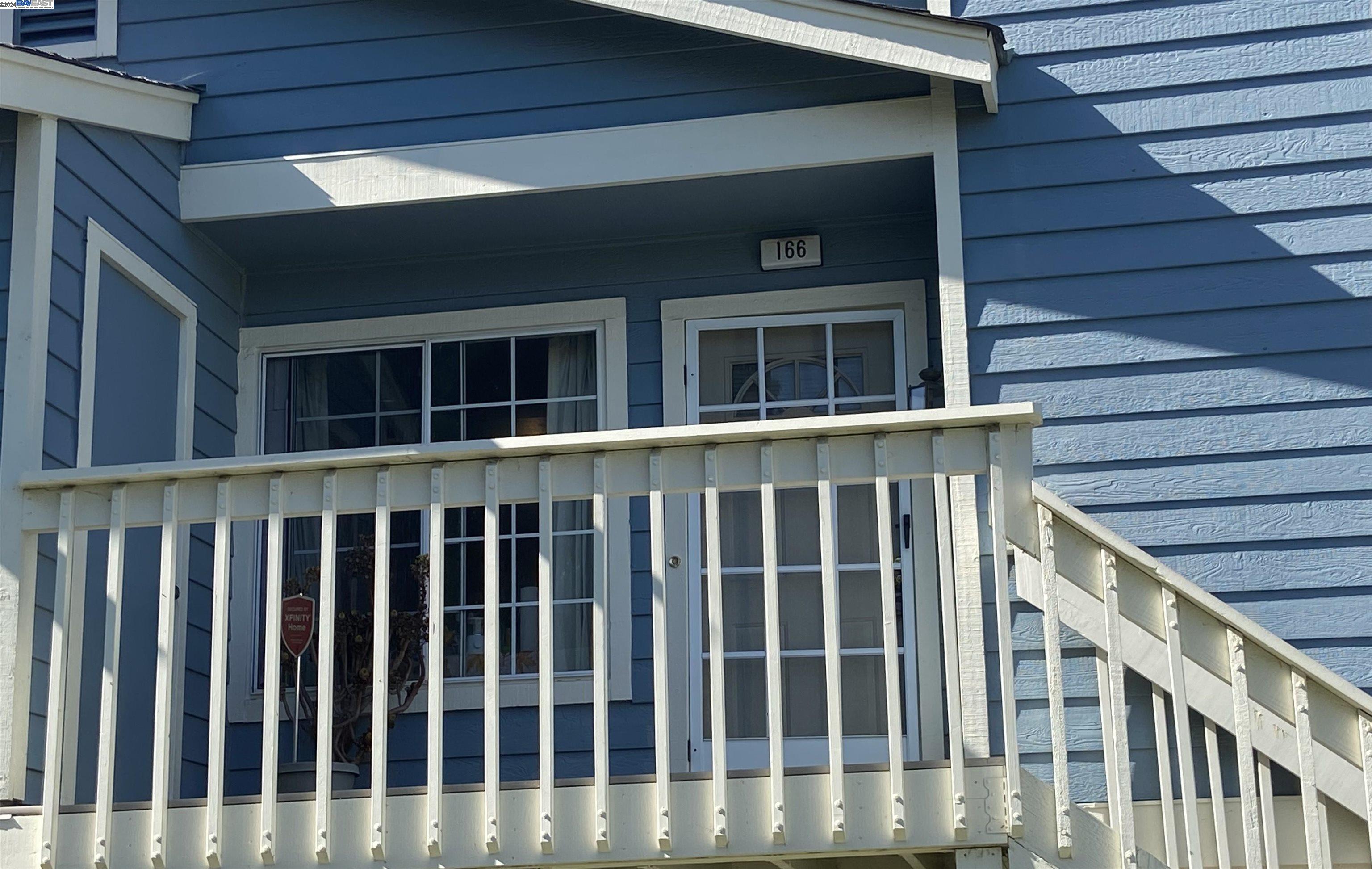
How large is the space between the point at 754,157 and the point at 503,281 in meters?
1.24

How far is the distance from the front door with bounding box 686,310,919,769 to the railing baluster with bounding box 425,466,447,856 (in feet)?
5.92

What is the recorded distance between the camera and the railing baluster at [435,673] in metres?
3.61

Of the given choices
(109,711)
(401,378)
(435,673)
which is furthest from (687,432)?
(401,378)

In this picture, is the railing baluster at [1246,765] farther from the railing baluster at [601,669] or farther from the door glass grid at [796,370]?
the door glass grid at [796,370]

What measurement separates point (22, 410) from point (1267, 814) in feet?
11.4

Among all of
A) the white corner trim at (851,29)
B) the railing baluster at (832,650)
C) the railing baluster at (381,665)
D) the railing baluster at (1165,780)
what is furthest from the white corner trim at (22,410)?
the railing baluster at (1165,780)

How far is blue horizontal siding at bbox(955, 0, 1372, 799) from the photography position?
4.49 meters

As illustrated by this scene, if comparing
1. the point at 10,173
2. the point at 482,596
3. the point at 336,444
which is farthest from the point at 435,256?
the point at 10,173

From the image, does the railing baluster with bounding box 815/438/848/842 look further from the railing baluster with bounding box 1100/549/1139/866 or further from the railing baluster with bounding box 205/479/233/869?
the railing baluster with bounding box 205/479/233/869

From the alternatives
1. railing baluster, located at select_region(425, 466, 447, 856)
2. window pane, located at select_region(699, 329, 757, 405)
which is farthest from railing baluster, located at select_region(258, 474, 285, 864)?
window pane, located at select_region(699, 329, 757, 405)

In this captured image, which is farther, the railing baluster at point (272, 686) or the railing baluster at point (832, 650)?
the railing baluster at point (272, 686)

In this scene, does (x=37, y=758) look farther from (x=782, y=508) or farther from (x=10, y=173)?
(x=782, y=508)

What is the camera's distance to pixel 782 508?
558 cm

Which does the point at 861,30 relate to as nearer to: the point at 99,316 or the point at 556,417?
the point at 556,417
